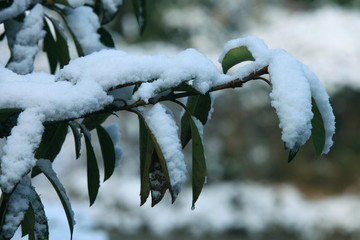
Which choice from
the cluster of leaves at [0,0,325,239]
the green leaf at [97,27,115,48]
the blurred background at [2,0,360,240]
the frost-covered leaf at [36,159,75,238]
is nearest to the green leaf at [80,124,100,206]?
the cluster of leaves at [0,0,325,239]

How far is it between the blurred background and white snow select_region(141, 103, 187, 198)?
415 cm

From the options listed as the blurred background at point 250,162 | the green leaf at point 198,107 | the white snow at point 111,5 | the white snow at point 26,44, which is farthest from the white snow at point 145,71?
the blurred background at point 250,162

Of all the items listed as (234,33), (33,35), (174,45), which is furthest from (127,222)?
(33,35)

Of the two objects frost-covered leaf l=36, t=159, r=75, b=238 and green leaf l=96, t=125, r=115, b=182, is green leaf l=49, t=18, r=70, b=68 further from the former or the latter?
frost-covered leaf l=36, t=159, r=75, b=238

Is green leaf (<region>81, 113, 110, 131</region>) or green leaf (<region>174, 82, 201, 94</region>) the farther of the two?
green leaf (<region>81, 113, 110, 131</region>)

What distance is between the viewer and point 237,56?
688 millimetres

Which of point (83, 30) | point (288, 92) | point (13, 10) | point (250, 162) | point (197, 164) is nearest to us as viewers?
point (288, 92)

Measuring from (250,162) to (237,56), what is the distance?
4.63 metres

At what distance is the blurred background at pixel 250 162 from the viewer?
189 inches

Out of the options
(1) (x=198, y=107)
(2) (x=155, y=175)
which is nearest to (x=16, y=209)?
(2) (x=155, y=175)

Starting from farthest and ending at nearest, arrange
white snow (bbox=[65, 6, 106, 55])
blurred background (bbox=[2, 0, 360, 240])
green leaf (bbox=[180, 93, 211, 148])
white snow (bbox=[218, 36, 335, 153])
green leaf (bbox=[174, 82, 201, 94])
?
blurred background (bbox=[2, 0, 360, 240])
white snow (bbox=[65, 6, 106, 55])
green leaf (bbox=[180, 93, 211, 148])
green leaf (bbox=[174, 82, 201, 94])
white snow (bbox=[218, 36, 335, 153])

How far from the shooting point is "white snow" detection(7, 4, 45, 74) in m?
0.86

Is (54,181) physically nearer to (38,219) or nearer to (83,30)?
(38,219)

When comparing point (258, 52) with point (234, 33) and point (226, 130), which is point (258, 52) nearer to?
point (226, 130)
